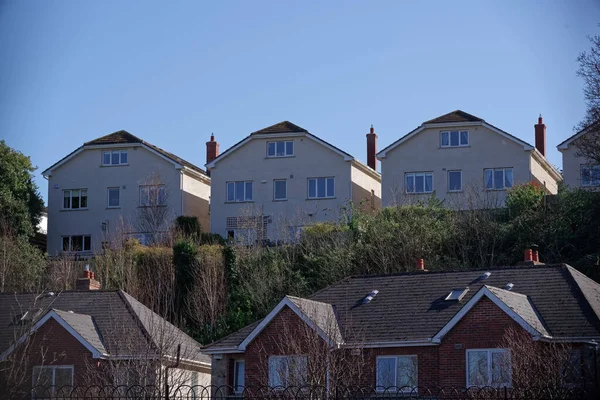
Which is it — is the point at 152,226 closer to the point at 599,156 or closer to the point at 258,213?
the point at 258,213

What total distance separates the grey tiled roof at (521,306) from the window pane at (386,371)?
345 cm

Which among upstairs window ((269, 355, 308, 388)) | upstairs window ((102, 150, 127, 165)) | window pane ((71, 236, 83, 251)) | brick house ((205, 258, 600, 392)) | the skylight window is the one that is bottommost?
upstairs window ((269, 355, 308, 388))

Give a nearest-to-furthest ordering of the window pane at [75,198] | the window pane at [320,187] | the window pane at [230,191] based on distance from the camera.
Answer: the window pane at [320,187]
the window pane at [230,191]
the window pane at [75,198]

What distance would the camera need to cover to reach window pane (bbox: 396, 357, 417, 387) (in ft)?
94.4

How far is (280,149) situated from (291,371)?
3565 centimetres

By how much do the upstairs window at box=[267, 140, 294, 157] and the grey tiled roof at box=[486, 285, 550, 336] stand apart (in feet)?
99.9

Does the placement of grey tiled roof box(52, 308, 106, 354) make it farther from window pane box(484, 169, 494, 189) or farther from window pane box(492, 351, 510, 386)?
window pane box(484, 169, 494, 189)

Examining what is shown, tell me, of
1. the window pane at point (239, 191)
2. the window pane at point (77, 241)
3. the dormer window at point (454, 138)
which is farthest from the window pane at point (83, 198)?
the dormer window at point (454, 138)

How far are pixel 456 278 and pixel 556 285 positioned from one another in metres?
3.27

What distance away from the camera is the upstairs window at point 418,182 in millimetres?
56125

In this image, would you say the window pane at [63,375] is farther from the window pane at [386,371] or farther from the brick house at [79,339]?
the window pane at [386,371]

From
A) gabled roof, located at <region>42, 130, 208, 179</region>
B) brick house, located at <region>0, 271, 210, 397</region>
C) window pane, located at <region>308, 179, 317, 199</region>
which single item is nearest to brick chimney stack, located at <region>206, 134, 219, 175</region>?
gabled roof, located at <region>42, 130, 208, 179</region>

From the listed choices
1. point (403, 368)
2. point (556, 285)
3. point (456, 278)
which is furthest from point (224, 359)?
point (556, 285)

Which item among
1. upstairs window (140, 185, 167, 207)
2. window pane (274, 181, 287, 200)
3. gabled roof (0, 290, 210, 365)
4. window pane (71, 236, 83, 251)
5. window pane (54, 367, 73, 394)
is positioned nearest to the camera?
gabled roof (0, 290, 210, 365)
